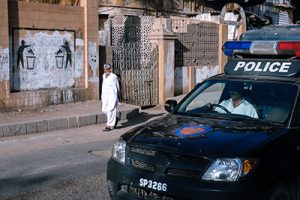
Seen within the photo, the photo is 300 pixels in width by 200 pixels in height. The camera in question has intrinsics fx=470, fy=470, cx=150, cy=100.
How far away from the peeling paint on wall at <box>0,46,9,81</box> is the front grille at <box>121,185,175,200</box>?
8.23 metres

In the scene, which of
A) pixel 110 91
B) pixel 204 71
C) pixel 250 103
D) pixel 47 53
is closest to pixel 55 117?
pixel 110 91

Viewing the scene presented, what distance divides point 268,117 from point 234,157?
3.72ft

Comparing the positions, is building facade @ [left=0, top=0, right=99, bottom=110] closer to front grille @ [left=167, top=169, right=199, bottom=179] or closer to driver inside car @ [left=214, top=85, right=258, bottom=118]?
driver inside car @ [left=214, top=85, right=258, bottom=118]

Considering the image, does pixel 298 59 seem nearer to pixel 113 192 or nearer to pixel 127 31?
pixel 113 192

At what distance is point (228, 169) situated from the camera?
4074 mm

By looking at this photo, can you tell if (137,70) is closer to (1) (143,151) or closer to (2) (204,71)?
(2) (204,71)

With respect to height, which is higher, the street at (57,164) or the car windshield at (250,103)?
the car windshield at (250,103)

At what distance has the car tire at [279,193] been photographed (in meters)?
4.20

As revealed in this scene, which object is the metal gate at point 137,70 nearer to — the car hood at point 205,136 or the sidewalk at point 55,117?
the sidewalk at point 55,117

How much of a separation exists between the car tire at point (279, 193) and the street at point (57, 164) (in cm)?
232

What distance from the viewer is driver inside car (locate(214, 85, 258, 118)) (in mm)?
5188

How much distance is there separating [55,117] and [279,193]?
808 centimetres

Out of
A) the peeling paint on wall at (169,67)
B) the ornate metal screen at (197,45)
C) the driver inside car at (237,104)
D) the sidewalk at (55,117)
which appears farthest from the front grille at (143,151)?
the ornate metal screen at (197,45)

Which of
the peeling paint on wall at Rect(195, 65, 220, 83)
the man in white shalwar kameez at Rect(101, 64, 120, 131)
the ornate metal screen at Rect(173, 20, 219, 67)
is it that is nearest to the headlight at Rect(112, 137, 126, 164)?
the man in white shalwar kameez at Rect(101, 64, 120, 131)
